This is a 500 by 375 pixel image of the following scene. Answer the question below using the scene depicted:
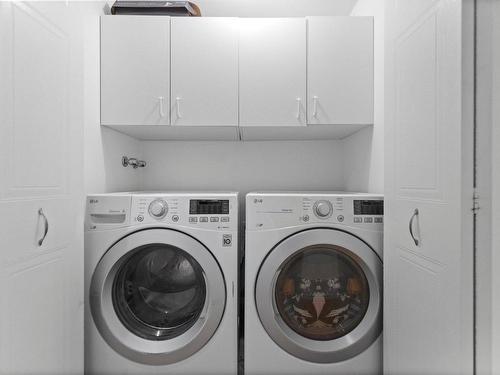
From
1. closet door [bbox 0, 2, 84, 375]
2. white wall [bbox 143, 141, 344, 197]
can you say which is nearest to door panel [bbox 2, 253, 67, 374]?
closet door [bbox 0, 2, 84, 375]

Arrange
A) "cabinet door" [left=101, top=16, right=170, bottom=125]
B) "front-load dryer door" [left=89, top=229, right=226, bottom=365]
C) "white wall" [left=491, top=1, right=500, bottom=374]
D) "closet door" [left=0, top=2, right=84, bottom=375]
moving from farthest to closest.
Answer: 1. "cabinet door" [left=101, top=16, right=170, bottom=125]
2. "front-load dryer door" [left=89, top=229, right=226, bottom=365]
3. "closet door" [left=0, top=2, right=84, bottom=375]
4. "white wall" [left=491, top=1, right=500, bottom=374]

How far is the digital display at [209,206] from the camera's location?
1.37 meters

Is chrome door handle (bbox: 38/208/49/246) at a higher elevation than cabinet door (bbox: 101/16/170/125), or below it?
below

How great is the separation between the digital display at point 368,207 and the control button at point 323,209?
4.8 inches

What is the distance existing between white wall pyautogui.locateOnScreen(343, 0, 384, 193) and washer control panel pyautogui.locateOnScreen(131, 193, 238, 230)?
0.79m

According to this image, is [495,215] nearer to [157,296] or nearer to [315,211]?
[315,211]

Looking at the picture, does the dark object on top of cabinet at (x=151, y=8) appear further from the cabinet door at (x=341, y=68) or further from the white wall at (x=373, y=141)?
the white wall at (x=373, y=141)

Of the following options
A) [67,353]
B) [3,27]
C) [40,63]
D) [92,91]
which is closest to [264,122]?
[92,91]

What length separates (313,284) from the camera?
140cm

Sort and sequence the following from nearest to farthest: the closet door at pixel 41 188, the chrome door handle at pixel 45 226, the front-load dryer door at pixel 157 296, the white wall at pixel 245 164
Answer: the closet door at pixel 41 188, the chrome door handle at pixel 45 226, the front-load dryer door at pixel 157 296, the white wall at pixel 245 164

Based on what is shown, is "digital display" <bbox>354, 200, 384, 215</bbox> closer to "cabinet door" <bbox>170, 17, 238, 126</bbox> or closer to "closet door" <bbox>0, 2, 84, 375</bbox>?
"cabinet door" <bbox>170, 17, 238, 126</bbox>

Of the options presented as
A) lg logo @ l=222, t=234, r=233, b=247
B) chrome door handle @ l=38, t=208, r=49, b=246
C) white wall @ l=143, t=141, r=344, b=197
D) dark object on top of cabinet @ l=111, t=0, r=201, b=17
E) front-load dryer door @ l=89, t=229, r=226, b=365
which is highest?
dark object on top of cabinet @ l=111, t=0, r=201, b=17

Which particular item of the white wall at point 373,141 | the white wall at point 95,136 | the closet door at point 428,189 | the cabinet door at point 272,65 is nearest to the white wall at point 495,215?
the closet door at point 428,189

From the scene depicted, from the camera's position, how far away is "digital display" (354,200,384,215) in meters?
1.36
